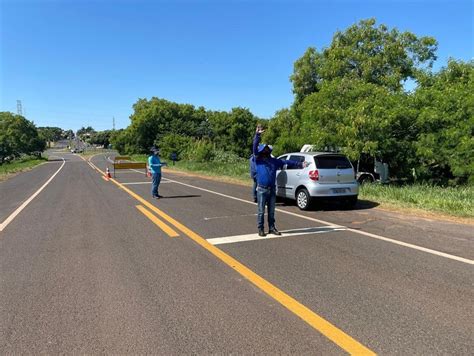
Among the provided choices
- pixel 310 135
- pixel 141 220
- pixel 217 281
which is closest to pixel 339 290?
pixel 217 281

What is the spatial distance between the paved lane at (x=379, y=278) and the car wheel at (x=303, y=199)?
172 centimetres

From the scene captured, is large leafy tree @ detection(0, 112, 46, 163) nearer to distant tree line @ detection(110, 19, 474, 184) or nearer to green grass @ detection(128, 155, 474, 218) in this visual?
distant tree line @ detection(110, 19, 474, 184)

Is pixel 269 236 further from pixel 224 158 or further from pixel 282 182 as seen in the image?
pixel 224 158

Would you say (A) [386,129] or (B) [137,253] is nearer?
(B) [137,253]

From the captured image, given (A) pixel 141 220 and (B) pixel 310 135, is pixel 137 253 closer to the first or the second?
(A) pixel 141 220

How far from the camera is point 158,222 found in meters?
9.57

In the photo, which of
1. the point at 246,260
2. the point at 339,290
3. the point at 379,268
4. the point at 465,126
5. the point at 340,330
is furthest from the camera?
the point at 465,126

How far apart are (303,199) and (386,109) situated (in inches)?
308

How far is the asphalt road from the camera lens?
3.67 metres

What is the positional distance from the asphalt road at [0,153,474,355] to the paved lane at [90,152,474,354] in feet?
0.06

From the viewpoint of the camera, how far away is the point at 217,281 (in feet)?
17.2

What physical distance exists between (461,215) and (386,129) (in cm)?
753

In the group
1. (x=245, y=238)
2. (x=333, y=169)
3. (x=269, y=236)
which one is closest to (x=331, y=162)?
(x=333, y=169)

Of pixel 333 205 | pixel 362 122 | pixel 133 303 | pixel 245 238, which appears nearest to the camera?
pixel 133 303
